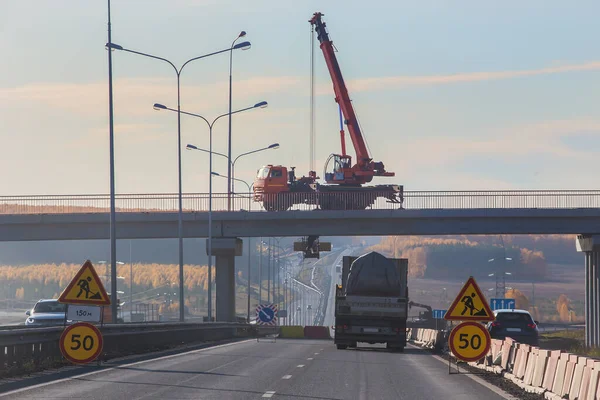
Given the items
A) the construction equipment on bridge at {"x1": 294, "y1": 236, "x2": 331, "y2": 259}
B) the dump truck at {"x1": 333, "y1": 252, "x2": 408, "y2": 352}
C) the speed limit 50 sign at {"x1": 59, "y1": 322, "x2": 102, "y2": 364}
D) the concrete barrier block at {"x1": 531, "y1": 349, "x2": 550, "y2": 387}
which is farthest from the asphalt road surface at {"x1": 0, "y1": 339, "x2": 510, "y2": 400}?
the construction equipment on bridge at {"x1": 294, "y1": 236, "x2": 331, "y2": 259}

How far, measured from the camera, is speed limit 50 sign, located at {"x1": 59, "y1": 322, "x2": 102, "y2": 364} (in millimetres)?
21453

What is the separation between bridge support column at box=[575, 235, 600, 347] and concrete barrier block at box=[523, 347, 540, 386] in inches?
1482

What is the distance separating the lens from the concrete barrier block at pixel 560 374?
17.5 m

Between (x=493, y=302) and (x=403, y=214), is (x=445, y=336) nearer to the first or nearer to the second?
(x=403, y=214)

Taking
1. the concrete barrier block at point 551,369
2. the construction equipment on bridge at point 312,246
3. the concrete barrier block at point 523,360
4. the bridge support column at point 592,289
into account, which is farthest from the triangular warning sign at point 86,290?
the construction equipment on bridge at point 312,246

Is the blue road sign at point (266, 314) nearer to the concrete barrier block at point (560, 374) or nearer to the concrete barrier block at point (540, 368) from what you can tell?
the concrete barrier block at point (540, 368)

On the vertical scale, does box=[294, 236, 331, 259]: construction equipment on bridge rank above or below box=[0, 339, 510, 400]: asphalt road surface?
above

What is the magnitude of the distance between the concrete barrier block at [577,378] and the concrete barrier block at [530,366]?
3180mm

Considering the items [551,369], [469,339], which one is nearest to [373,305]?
[469,339]

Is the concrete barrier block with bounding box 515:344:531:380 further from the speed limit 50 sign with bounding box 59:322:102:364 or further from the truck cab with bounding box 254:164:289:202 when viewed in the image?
the truck cab with bounding box 254:164:289:202

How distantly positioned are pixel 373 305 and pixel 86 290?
49.1ft

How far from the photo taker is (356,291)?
36.1 metres

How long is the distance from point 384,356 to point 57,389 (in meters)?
15.5

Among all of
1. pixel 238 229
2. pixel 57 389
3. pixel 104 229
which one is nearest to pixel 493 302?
pixel 238 229
